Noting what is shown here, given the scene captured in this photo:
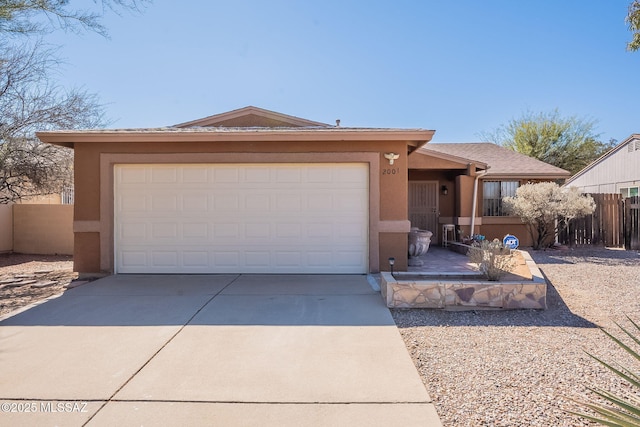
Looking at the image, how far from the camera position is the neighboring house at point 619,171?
1766 centimetres

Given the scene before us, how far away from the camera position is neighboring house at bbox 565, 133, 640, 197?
17.7 m

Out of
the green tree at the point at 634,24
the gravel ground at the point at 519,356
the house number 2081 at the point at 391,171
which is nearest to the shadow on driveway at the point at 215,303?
the gravel ground at the point at 519,356

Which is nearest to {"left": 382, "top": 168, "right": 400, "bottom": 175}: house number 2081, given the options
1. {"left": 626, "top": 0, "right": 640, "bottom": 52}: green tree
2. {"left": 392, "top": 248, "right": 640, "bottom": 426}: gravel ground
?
{"left": 392, "top": 248, "right": 640, "bottom": 426}: gravel ground

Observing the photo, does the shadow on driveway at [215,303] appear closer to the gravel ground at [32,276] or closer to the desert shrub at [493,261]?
the gravel ground at [32,276]

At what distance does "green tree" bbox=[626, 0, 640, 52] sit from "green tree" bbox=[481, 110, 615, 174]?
70.4 ft

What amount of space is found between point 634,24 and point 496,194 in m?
7.15

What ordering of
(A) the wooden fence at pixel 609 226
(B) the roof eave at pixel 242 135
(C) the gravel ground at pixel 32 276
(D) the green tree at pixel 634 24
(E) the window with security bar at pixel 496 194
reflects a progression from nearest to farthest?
(C) the gravel ground at pixel 32 276, (D) the green tree at pixel 634 24, (B) the roof eave at pixel 242 135, (A) the wooden fence at pixel 609 226, (E) the window with security bar at pixel 496 194

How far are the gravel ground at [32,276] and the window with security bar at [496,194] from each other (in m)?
13.0

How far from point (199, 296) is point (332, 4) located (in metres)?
8.70

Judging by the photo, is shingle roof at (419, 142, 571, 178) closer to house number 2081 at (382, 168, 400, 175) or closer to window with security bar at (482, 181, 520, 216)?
window with security bar at (482, 181, 520, 216)

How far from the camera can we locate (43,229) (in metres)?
11.7

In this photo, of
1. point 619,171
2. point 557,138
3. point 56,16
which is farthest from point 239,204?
point 557,138

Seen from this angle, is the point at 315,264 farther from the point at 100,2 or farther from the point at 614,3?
the point at 614,3

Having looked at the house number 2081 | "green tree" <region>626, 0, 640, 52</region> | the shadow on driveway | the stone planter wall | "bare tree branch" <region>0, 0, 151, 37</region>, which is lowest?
the shadow on driveway
